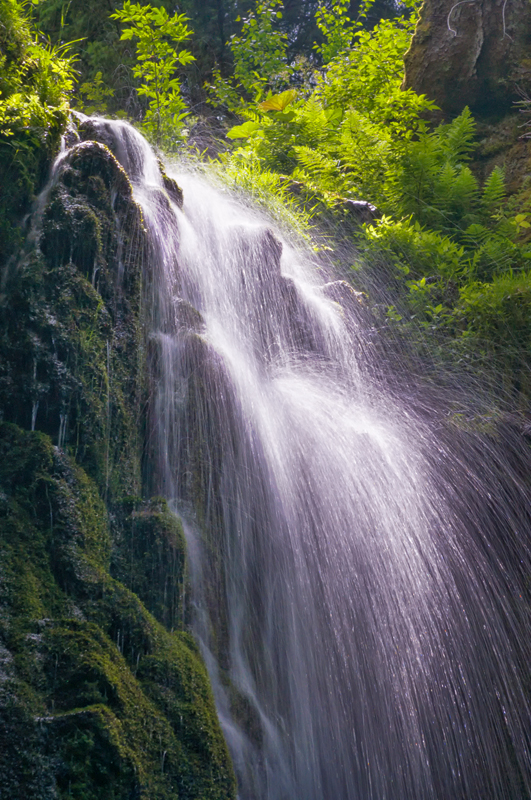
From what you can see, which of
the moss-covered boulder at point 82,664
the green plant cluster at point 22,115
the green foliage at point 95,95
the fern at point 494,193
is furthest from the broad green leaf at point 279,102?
the moss-covered boulder at point 82,664

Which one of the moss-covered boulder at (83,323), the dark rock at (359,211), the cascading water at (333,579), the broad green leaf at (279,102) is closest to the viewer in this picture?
the moss-covered boulder at (83,323)

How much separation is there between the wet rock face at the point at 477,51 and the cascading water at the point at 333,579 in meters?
4.95

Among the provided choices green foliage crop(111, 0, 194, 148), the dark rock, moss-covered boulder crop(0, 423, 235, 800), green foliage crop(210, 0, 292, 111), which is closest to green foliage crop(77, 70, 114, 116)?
green foliage crop(111, 0, 194, 148)

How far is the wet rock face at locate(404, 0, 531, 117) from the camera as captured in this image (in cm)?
727

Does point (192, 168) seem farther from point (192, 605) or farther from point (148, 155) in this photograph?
point (192, 605)

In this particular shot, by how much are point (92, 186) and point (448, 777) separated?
154 inches

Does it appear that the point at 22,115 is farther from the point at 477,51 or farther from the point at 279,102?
the point at 477,51

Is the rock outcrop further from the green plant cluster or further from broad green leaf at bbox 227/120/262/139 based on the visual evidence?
broad green leaf at bbox 227/120/262/139

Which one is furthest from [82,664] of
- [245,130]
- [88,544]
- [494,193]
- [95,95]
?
[95,95]

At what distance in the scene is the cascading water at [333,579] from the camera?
129 inches

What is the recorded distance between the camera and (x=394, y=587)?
141 inches

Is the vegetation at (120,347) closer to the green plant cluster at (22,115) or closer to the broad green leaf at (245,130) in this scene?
the green plant cluster at (22,115)

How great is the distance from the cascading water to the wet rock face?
495 centimetres

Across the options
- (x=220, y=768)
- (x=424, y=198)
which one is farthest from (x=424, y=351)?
(x=220, y=768)
